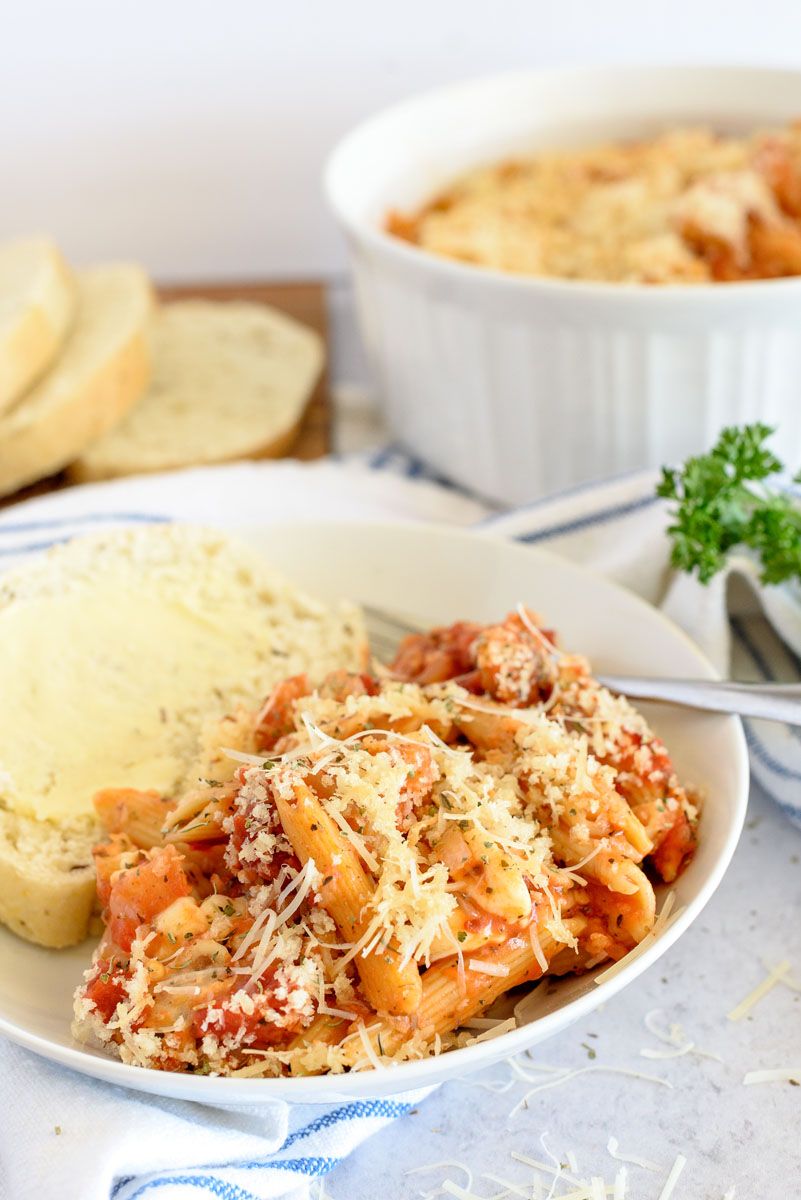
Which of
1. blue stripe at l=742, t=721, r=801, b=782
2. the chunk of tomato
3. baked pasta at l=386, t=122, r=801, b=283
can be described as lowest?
blue stripe at l=742, t=721, r=801, b=782

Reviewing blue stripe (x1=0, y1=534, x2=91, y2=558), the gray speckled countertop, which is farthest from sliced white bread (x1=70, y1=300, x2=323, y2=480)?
the gray speckled countertop

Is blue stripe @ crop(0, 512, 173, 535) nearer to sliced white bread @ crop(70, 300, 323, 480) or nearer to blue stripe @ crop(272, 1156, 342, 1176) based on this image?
sliced white bread @ crop(70, 300, 323, 480)

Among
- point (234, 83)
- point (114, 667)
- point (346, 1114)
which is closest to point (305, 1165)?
point (346, 1114)

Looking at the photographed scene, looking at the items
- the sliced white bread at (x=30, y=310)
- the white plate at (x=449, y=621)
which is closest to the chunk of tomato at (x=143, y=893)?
the white plate at (x=449, y=621)

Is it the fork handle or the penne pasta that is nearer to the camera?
the penne pasta

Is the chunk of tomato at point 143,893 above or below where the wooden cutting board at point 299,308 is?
above

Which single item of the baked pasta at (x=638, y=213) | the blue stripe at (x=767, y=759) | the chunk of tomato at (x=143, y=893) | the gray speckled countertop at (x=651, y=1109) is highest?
the baked pasta at (x=638, y=213)

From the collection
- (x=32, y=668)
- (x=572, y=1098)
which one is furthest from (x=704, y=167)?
(x=572, y=1098)

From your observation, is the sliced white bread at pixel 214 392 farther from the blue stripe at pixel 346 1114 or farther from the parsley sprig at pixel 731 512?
the blue stripe at pixel 346 1114
